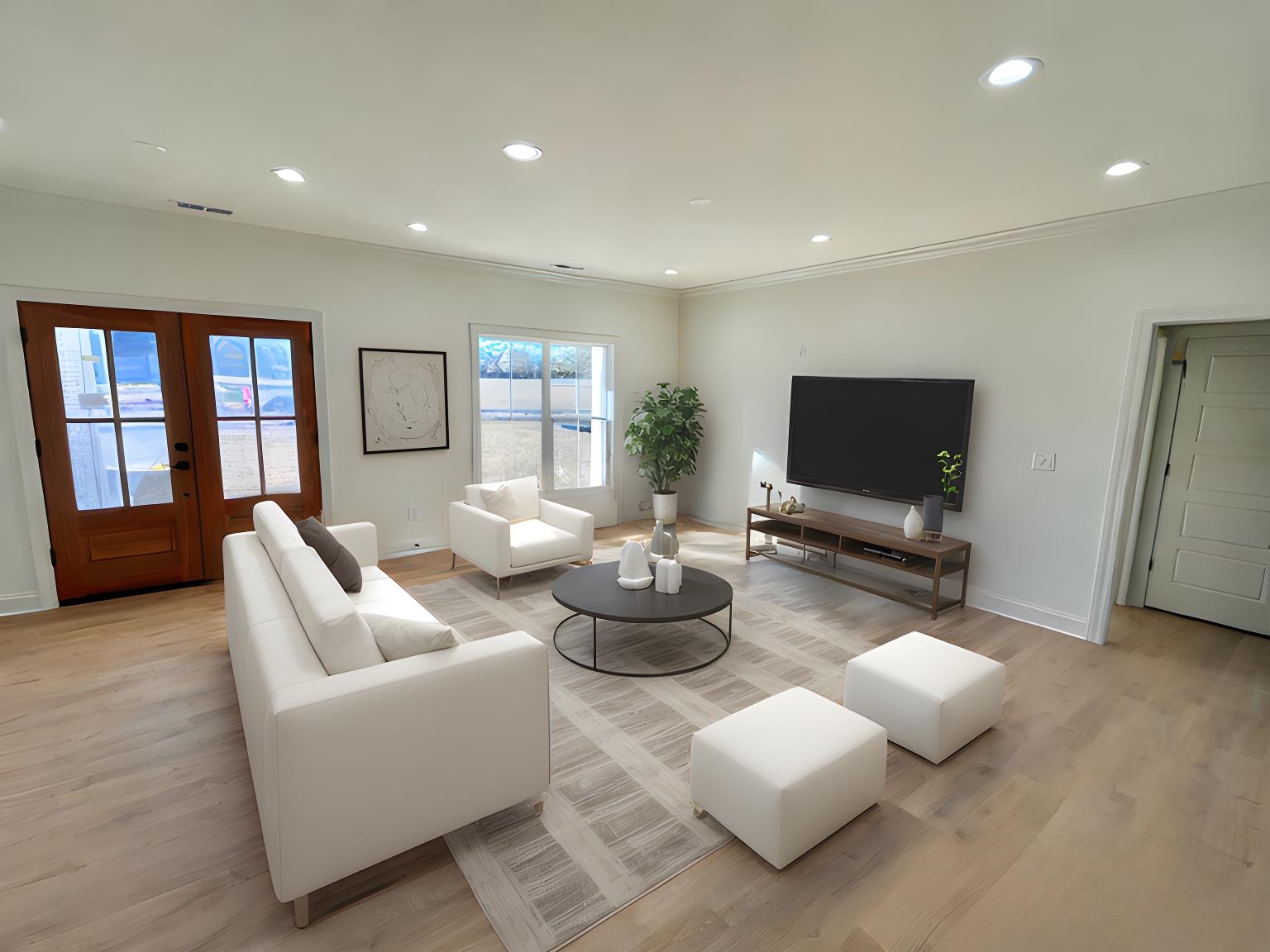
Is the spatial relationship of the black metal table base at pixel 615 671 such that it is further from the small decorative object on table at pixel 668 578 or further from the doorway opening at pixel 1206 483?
the doorway opening at pixel 1206 483

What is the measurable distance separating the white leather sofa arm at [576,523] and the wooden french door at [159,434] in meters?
1.96

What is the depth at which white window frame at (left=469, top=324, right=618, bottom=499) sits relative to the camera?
5.48 meters

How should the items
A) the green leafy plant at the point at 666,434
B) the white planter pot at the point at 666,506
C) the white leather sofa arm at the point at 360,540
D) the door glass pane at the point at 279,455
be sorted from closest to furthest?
1. the white leather sofa arm at the point at 360,540
2. the door glass pane at the point at 279,455
3. the green leafy plant at the point at 666,434
4. the white planter pot at the point at 666,506

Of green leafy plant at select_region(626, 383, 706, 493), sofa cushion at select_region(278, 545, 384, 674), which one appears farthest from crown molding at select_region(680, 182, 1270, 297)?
sofa cushion at select_region(278, 545, 384, 674)

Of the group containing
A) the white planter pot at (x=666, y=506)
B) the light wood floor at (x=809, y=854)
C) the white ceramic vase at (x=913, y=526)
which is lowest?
the light wood floor at (x=809, y=854)

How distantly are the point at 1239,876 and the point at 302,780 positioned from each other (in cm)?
302

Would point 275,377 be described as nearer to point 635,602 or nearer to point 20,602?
point 20,602

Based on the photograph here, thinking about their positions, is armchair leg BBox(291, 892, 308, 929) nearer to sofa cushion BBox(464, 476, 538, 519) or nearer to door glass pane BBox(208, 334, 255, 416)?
sofa cushion BBox(464, 476, 538, 519)

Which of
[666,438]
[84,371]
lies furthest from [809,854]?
[84,371]

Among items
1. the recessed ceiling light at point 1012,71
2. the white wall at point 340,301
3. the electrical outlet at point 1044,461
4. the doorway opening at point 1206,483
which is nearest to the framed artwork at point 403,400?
the white wall at point 340,301

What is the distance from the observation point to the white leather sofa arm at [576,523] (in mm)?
4820

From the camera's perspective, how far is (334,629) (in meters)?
1.88

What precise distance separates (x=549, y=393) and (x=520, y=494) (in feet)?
4.52

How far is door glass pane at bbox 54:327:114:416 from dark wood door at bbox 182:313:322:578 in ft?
1.53
